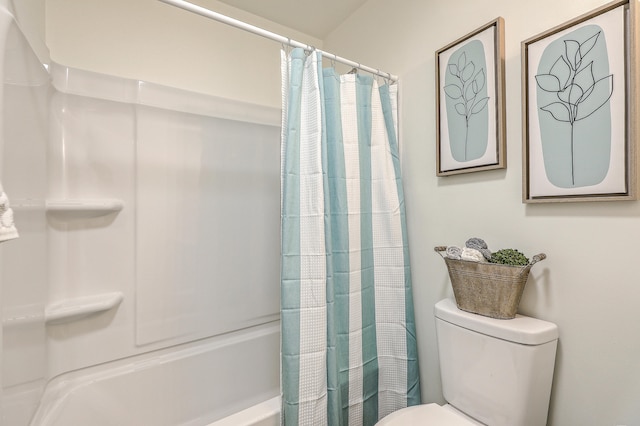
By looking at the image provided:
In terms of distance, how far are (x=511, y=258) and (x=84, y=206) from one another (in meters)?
1.70

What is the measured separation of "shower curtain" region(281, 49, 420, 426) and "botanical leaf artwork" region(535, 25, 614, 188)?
60 cm

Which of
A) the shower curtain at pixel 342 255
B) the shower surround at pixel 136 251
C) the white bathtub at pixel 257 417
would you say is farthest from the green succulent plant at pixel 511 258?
the shower surround at pixel 136 251

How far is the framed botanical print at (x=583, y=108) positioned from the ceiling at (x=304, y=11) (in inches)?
45.0

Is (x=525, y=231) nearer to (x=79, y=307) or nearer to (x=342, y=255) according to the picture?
(x=342, y=255)

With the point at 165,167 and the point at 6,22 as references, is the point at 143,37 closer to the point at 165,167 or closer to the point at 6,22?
the point at 165,167

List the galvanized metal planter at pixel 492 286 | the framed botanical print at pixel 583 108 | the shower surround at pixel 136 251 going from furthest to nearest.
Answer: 1. the shower surround at pixel 136 251
2. the galvanized metal planter at pixel 492 286
3. the framed botanical print at pixel 583 108

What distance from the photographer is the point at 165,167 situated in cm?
154

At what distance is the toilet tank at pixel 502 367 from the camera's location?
92 centimetres

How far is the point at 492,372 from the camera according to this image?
97 centimetres

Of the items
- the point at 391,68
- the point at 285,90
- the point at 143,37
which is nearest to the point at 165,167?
the point at 143,37

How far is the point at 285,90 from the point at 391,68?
2.31 ft

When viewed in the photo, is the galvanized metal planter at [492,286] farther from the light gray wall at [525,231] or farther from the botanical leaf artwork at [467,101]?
the botanical leaf artwork at [467,101]

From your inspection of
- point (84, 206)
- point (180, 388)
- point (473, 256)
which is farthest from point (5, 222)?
point (180, 388)

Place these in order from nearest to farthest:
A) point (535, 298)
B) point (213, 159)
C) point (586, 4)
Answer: point (586, 4) → point (535, 298) → point (213, 159)
